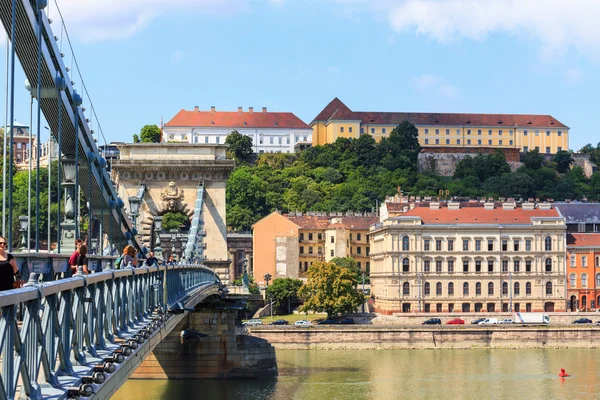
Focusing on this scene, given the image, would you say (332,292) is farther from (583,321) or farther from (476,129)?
(476,129)

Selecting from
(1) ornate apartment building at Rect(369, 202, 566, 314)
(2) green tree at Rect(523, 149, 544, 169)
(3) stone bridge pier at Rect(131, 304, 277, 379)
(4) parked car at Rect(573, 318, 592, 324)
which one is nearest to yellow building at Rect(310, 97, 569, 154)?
(2) green tree at Rect(523, 149, 544, 169)

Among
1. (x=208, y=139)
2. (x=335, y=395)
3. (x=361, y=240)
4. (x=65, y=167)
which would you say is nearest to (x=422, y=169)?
(x=208, y=139)

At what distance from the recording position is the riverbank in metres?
52.8

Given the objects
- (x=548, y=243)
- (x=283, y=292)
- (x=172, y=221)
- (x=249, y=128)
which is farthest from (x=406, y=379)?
(x=249, y=128)

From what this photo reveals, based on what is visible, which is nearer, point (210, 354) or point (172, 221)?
point (210, 354)

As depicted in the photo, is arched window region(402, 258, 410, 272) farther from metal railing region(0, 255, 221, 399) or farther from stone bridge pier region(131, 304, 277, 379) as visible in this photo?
metal railing region(0, 255, 221, 399)

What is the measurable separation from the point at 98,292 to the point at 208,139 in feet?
384

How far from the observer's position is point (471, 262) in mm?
66312

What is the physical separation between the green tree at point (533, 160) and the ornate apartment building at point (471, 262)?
59.7m

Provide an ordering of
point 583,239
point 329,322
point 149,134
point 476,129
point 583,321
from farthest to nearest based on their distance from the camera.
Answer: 1. point 476,129
2. point 149,134
3. point 583,239
4. point 583,321
5. point 329,322

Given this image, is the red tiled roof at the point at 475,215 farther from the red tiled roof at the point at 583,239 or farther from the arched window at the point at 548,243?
the red tiled roof at the point at 583,239

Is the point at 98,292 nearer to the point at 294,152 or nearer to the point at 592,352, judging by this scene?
the point at 592,352

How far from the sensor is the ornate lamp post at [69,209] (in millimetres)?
14977

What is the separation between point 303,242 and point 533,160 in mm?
51443
